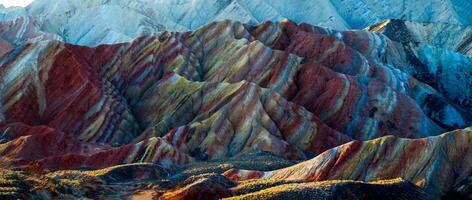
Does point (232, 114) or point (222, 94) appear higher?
point (222, 94)

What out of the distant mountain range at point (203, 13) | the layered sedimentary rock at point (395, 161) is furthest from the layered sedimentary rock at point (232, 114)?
the distant mountain range at point (203, 13)

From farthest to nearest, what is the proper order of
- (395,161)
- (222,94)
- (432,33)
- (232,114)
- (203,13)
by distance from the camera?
(203,13) < (432,33) < (222,94) < (232,114) < (395,161)

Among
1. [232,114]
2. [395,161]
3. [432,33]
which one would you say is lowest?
[432,33]

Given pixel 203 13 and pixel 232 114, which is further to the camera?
pixel 203 13

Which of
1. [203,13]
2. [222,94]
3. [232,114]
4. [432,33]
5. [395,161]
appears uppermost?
[395,161]

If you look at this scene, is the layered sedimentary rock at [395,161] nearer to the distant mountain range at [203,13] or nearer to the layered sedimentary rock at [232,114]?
the layered sedimentary rock at [232,114]

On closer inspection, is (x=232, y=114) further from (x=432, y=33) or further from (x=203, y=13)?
(x=203, y=13)

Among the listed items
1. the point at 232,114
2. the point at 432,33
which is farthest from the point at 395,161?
the point at 432,33

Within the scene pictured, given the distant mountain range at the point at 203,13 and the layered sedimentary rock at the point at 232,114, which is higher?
the layered sedimentary rock at the point at 232,114

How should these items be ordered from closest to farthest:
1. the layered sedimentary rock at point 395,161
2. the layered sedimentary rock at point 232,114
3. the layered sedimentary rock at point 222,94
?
the layered sedimentary rock at point 395,161 → the layered sedimentary rock at point 232,114 → the layered sedimentary rock at point 222,94

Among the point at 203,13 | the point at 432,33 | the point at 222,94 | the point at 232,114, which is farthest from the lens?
the point at 203,13

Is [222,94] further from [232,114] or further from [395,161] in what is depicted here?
[395,161]

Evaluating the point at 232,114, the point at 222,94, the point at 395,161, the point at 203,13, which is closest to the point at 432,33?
the point at 203,13

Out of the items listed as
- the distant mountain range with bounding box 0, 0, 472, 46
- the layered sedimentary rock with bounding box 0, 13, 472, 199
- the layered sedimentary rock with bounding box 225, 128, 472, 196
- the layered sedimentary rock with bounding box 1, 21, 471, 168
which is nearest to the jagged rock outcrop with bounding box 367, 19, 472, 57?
the layered sedimentary rock with bounding box 0, 13, 472, 199
